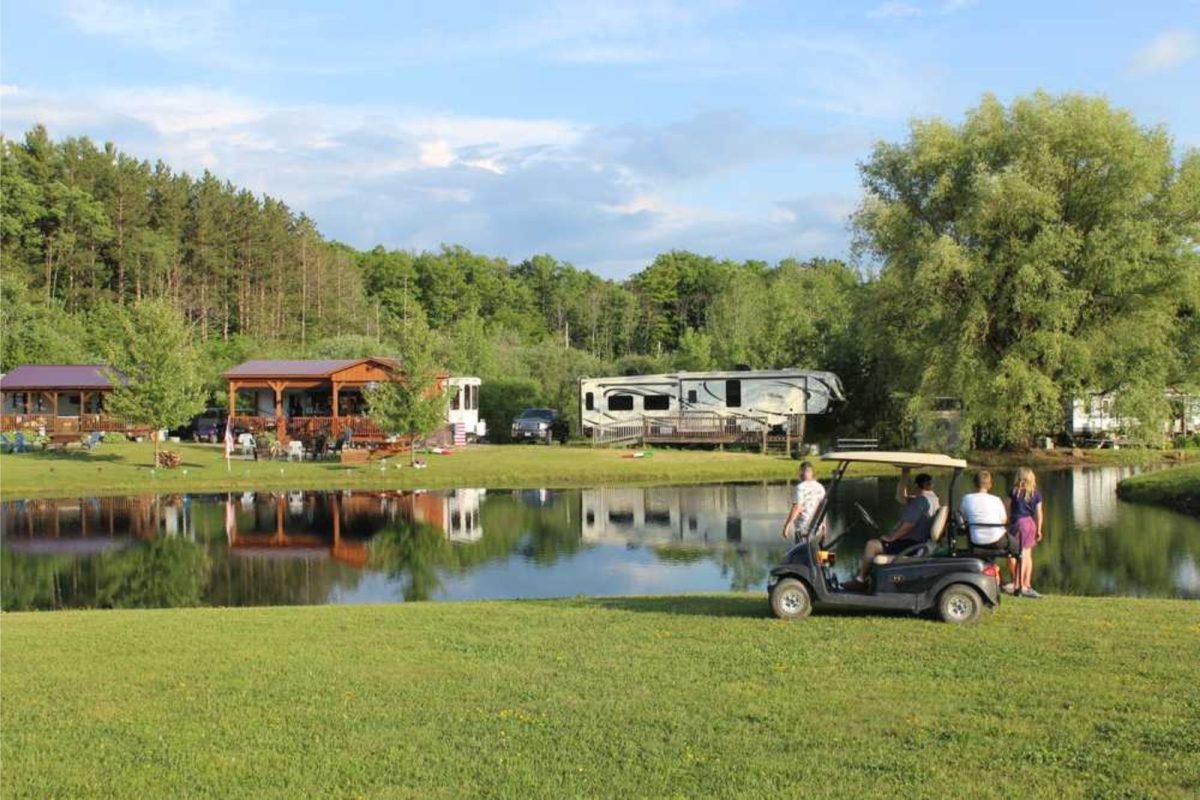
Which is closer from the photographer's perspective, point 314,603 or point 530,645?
point 530,645

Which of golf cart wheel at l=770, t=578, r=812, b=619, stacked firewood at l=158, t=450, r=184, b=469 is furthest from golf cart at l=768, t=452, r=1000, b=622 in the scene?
stacked firewood at l=158, t=450, r=184, b=469

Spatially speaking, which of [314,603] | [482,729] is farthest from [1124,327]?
[482,729]

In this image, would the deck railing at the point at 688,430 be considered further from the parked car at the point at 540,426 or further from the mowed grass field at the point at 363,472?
the mowed grass field at the point at 363,472

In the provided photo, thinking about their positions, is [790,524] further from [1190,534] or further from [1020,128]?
[1020,128]

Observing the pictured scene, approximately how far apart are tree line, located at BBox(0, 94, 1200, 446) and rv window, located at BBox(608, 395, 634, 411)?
5846 mm

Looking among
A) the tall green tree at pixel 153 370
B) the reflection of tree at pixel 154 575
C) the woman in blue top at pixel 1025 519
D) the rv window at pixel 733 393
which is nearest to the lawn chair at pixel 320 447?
the tall green tree at pixel 153 370

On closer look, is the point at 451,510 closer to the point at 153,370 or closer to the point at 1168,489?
the point at 153,370

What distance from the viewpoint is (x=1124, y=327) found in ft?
103

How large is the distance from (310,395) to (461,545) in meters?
24.0

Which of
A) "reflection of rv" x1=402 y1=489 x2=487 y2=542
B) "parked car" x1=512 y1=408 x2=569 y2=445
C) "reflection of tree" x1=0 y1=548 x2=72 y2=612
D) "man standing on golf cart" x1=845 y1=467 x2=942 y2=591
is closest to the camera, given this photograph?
"man standing on golf cart" x1=845 y1=467 x2=942 y2=591

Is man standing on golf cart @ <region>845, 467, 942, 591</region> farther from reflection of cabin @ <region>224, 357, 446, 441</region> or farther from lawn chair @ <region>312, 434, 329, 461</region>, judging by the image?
lawn chair @ <region>312, 434, 329, 461</region>

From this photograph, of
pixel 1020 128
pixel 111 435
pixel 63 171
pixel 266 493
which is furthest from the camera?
pixel 63 171

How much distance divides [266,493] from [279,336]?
42.3 meters

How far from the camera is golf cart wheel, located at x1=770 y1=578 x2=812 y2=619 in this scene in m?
10.4
